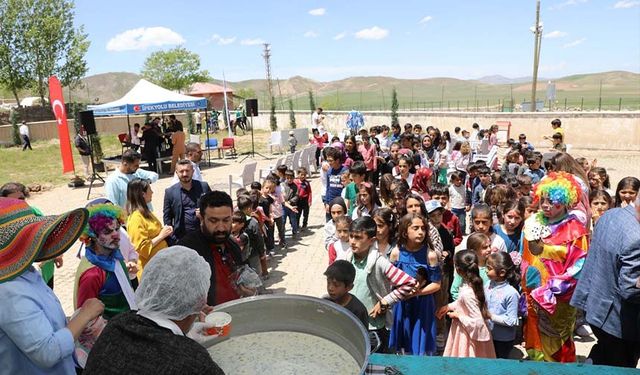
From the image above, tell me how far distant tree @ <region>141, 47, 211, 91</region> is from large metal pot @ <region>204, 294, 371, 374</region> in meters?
52.2

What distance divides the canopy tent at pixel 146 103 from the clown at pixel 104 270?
12.1 metres

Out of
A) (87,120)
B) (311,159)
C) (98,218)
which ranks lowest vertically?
(311,159)

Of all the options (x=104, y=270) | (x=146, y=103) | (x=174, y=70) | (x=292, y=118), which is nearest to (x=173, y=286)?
(x=104, y=270)

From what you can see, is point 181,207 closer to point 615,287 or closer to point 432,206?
point 432,206

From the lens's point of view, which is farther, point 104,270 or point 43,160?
point 43,160

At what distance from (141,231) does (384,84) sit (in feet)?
503

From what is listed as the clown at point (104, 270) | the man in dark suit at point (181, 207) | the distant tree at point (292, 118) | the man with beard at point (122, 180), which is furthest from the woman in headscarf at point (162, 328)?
the distant tree at point (292, 118)

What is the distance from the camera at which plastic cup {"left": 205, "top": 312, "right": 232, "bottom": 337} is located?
1600 mm

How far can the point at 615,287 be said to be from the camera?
2561 millimetres

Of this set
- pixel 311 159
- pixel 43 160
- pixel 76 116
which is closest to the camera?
pixel 311 159

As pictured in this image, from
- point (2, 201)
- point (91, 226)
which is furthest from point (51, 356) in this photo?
point (91, 226)

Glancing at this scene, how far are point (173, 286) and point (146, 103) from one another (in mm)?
13934

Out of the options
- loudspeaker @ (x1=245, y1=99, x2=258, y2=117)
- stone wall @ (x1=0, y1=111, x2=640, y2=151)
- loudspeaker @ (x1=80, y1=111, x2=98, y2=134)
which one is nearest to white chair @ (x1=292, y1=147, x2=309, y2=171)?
loudspeaker @ (x1=245, y1=99, x2=258, y2=117)

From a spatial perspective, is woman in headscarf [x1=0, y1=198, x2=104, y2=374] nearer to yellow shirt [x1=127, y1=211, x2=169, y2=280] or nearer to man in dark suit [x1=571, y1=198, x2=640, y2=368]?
yellow shirt [x1=127, y1=211, x2=169, y2=280]
